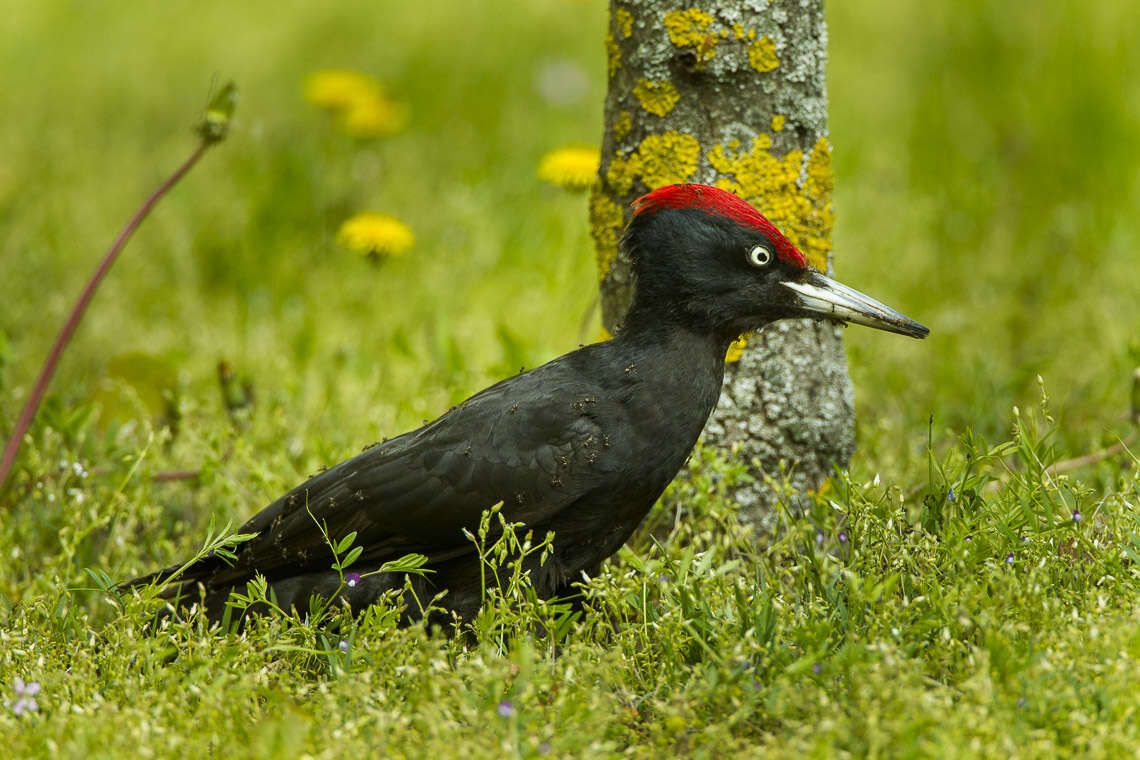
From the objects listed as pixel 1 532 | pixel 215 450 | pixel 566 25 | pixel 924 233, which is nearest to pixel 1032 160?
pixel 924 233

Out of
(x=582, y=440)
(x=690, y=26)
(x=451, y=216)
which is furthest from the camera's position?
(x=451, y=216)

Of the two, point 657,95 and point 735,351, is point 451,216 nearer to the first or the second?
point 657,95

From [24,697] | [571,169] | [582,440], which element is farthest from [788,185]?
[24,697]

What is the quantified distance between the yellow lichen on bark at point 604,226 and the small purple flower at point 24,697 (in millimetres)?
1917

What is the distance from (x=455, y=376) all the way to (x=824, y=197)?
155cm

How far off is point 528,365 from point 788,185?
1.36 metres

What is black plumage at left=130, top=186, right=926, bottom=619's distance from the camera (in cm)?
283

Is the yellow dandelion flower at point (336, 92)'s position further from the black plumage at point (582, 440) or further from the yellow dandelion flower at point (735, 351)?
the black plumage at point (582, 440)

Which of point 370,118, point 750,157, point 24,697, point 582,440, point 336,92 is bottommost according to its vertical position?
point 24,697

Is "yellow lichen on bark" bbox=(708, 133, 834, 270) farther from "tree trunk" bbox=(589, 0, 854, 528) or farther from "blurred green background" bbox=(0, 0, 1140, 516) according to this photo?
"blurred green background" bbox=(0, 0, 1140, 516)

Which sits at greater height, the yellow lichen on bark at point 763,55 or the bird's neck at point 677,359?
the yellow lichen on bark at point 763,55

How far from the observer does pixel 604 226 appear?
3.54 metres

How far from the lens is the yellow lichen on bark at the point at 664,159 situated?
336cm

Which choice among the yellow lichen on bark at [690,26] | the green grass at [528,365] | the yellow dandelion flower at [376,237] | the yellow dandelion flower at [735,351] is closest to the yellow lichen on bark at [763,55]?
the yellow lichen on bark at [690,26]
